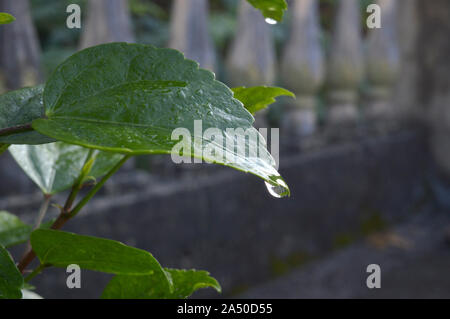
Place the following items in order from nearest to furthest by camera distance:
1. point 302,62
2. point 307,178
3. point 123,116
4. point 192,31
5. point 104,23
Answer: point 123,116, point 104,23, point 192,31, point 307,178, point 302,62

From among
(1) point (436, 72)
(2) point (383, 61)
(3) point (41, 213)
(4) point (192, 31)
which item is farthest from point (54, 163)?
(1) point (436, 72)

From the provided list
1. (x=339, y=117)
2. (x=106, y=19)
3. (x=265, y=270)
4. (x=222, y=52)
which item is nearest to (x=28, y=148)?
(x=106, y=19)

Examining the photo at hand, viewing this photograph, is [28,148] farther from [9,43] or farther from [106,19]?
[106,19]

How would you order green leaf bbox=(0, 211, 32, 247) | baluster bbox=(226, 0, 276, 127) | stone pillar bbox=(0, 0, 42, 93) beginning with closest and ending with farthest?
green leaf bbox=(0, 211, 32, 247) → stone pillar bbox=(0, 0, 42, 93) → baluster bbox=(226, 0, 276, 127)

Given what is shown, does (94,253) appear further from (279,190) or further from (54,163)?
(54,163)

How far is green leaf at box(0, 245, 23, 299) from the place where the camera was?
1.22 feet

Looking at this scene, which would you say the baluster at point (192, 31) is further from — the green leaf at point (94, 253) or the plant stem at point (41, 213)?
the green leaf at point (94, 253)

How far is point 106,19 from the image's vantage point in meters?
1.82

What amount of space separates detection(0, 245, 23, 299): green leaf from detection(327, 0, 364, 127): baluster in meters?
2.59

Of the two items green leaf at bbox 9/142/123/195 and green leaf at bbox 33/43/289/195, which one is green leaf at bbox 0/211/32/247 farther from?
green leaf at bbox 33/43/289/195

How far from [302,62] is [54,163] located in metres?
2.07

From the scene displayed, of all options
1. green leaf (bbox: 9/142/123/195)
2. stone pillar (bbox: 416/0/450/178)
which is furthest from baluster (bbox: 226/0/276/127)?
green leaf (bbox: 9/142/123/195)

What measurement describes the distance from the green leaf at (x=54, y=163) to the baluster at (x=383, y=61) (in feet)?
8.85

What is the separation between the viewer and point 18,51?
1.65 meters
